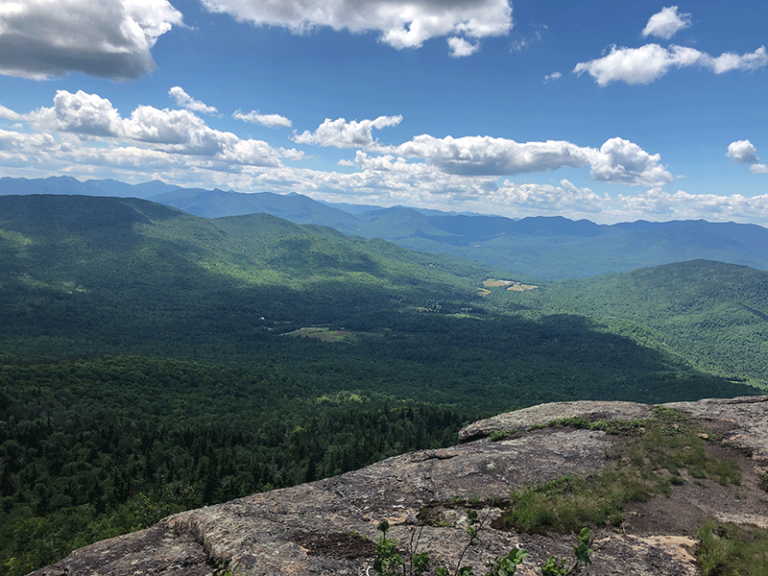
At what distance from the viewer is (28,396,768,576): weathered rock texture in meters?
14.0

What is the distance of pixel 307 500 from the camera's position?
776 inches

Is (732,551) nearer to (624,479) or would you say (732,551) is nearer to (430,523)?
(624,479)

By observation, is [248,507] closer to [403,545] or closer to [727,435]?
[403,545]

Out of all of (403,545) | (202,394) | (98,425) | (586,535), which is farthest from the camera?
(202,394)

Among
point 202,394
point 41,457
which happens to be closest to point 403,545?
point 41,457

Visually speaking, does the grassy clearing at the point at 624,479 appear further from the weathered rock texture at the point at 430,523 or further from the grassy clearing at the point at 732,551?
the grassy clearing at the point at 732,551

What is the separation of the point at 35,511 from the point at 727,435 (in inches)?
3868

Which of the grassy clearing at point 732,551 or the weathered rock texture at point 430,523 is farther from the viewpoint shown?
the weathered rock texture at point 430,523

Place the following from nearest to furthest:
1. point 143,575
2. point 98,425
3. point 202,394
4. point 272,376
A: point 143,575 < point 98,425 < point 202,394 < point 272,376

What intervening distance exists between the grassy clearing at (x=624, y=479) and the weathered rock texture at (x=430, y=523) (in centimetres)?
65

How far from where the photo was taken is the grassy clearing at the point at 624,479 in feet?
54.7

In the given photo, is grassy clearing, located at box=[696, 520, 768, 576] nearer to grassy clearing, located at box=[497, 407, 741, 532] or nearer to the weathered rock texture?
the weathered rock texture

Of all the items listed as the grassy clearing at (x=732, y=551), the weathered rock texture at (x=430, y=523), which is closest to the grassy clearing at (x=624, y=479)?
the weathered rock texture at (x=430, y=523)

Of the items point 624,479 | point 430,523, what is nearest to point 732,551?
point 624,479
